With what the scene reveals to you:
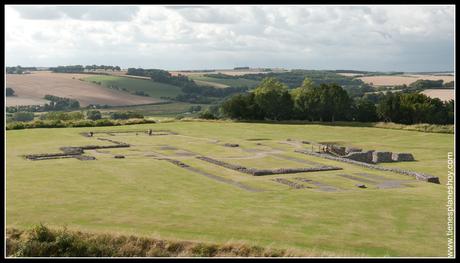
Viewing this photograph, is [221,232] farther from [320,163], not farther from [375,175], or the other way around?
[320,163]

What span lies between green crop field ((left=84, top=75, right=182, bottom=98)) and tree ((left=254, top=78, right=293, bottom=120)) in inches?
→ 1805

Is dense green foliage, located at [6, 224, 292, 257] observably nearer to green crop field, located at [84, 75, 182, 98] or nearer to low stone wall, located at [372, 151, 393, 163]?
low stone wall, located at [372, 151, 393, 163]

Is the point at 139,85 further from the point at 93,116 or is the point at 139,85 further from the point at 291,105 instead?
the point at 291,105

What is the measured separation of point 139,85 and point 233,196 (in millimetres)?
96962

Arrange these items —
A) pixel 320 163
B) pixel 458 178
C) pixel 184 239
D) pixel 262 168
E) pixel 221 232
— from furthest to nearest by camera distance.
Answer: pixel 320 163 → pixel 262 168 → pixel 221 232 → pixel 184 239 → pixel 458 178

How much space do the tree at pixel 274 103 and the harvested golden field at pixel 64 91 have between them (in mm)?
36532

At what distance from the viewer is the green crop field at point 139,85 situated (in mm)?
112625

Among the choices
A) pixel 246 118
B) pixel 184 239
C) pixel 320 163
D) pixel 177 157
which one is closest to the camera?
pixel 184 239

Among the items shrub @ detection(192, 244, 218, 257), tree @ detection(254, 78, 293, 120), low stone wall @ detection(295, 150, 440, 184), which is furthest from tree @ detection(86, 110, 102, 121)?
shrub @ detection(192, 244, 218, 257)

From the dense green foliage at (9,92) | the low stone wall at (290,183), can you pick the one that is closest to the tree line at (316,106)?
the low stone wall at (290,183)

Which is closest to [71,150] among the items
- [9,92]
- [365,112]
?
[365,112]
